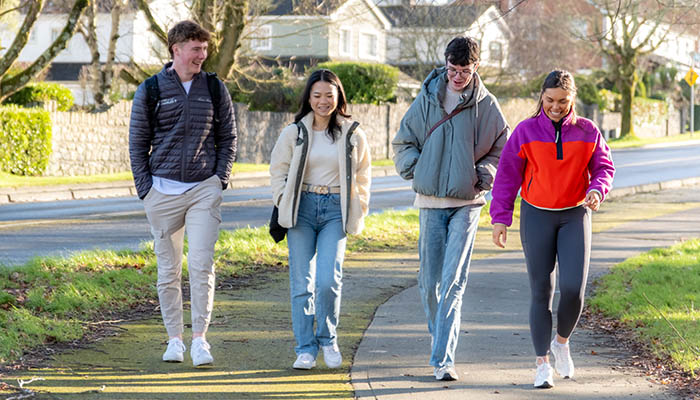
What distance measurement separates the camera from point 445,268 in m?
5.59

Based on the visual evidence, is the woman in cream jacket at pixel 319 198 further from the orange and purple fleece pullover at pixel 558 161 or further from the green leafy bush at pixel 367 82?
the green leafy bush at pixel 367 82

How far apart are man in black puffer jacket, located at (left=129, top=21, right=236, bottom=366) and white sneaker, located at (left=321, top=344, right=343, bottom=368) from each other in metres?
0.69

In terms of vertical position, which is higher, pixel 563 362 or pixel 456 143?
pixel 456 143

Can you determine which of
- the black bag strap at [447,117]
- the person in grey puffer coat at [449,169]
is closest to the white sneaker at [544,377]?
the person in grey puffer coat at [449,169]

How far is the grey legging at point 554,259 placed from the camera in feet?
17.4

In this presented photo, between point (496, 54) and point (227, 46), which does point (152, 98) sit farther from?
point (496, 54)

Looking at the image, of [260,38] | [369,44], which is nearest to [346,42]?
[369,44]

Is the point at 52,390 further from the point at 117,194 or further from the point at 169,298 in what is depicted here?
→ the point at 117,194

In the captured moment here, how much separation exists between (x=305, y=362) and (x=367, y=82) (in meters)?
28.8

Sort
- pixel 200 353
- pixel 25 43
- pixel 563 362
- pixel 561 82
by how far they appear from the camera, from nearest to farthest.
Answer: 1. pixel 561 82
2. pixel 563 362
3. pixel 200 353
4. pixel 25 43

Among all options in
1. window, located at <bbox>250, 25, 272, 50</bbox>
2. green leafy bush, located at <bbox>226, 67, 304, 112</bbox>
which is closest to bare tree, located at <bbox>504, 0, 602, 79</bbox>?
window, located at <bbox>250, 25, 272, 50</bbox>

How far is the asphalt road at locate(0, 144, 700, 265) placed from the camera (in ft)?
37.2

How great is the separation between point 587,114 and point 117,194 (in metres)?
33.7

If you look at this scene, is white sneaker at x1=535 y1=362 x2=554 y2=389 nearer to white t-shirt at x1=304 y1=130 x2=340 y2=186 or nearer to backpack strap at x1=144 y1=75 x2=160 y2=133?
white t-shirt at x1=304 y1=130 x2=340 y2=186
